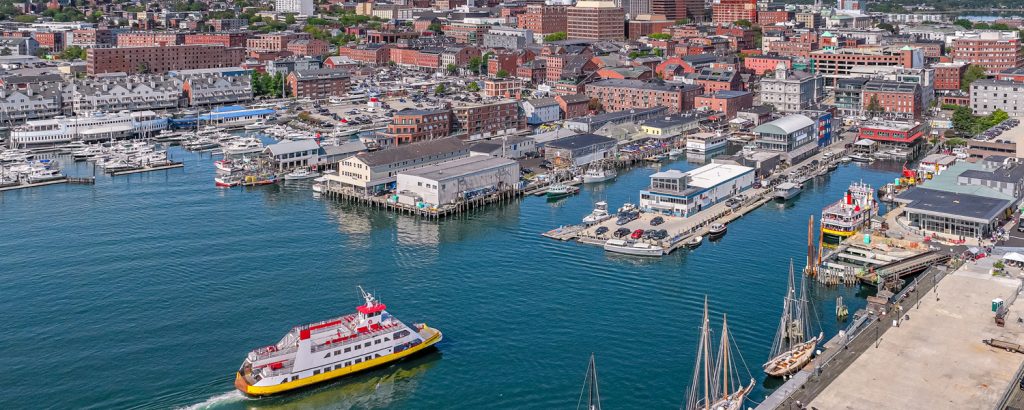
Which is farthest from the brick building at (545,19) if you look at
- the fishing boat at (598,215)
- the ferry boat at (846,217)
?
the ferry boat at (846,217)

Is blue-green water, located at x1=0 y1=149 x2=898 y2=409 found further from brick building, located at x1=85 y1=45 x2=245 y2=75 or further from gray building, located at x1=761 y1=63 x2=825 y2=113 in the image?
brick building, located at x1=85 y1=45 x2=245 y2=75

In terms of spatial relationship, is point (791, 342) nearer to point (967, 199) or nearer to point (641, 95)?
point (967, 199)

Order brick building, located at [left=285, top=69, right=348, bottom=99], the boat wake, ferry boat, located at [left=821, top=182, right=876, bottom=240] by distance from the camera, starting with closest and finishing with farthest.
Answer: the boat wake, ferry boat, located at [left=821, top=182, right=876, bottom=240], brick building, located at [left=285, top=69, right=348, bottom=99]

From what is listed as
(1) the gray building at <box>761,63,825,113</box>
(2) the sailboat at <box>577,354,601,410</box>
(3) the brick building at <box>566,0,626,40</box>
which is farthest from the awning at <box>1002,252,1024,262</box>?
(3) the brick building at <box>566,0,626,40</box>

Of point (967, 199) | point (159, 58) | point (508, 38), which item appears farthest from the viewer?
point (508, 38)

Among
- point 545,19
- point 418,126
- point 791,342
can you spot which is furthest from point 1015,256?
point 545,19
